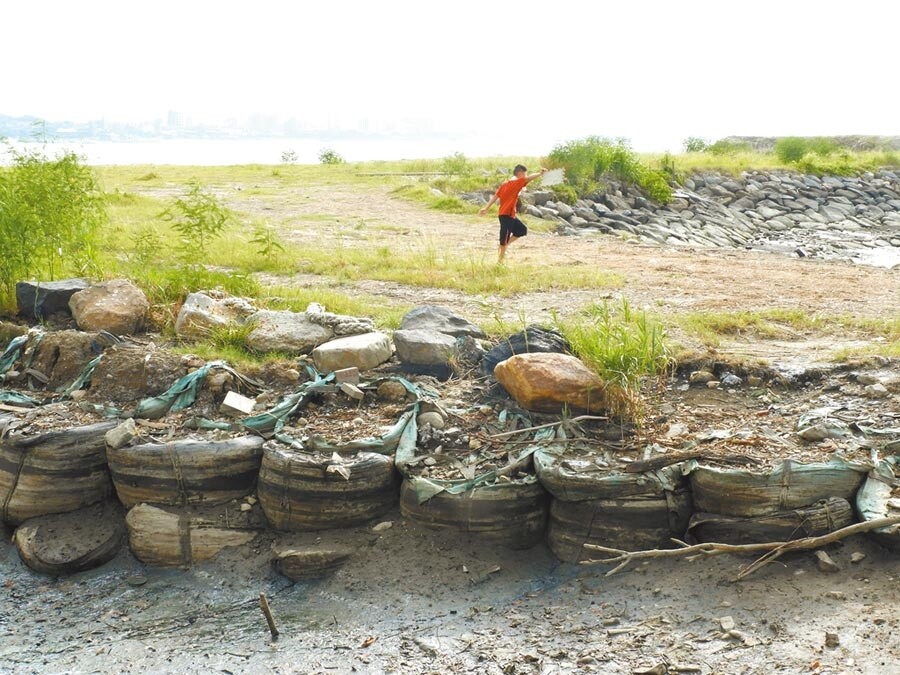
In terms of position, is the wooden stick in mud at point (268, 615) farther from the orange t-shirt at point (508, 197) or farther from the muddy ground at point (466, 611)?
the orange t-shirt at point (508, 197)

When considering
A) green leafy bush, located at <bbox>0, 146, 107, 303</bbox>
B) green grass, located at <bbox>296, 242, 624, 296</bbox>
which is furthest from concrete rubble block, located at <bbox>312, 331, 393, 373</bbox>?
green leafy bush, located at <bbox>0, 146, 107, 303</bbox>

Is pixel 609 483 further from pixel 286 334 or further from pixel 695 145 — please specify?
pixel 695 145

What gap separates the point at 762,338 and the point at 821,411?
1.65 metres

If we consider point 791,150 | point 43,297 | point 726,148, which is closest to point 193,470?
point 43,297

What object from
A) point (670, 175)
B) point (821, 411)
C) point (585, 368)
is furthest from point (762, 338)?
point (670, 175)

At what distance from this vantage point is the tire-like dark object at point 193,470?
5125 millimetres

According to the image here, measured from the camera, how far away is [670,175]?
2089 centimetres

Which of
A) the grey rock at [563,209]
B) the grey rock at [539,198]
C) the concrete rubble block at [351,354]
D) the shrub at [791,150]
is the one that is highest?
the shrub at [791,150]

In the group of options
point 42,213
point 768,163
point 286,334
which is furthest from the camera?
point 768,163

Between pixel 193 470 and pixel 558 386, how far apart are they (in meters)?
2.19

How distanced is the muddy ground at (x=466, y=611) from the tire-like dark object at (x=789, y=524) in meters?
0.12

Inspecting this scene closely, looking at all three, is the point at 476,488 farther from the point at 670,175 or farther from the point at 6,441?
the point at 670,175

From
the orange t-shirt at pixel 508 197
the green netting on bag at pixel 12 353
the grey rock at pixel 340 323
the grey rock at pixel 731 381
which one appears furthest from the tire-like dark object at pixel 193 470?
the orange t-shirt at pixel 508 197

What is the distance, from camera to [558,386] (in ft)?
17.1
